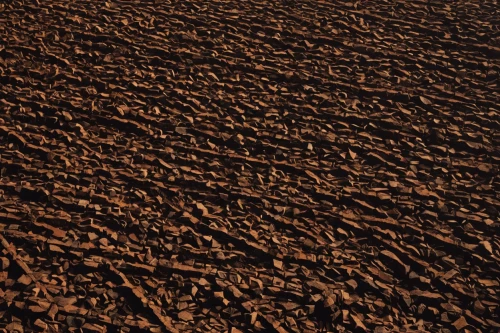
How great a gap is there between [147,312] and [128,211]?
29.7 inches

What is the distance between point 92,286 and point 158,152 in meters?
1.17

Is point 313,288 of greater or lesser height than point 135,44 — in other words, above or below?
below

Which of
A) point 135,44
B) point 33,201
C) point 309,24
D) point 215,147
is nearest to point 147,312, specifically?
point 33,201

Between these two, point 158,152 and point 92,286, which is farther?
point 158,152

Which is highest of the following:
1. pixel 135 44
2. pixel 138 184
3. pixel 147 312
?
pixel 135 44

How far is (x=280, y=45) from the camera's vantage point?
6.02 metres

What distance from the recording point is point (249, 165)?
4980 millimetres

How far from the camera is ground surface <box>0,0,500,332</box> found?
4148 mm

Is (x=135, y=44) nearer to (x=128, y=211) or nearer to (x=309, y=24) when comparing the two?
(x=309, y=24)

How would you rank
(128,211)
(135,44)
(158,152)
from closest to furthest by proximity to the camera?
1. (128,211)
2. (158,152)
3. (135,44)

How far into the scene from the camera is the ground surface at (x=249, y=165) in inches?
163

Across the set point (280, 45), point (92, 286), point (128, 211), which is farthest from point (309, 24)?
point (92, 286)

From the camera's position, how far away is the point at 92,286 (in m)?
4.15

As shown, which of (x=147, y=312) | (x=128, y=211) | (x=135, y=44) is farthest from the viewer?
(x=135, y=44)
